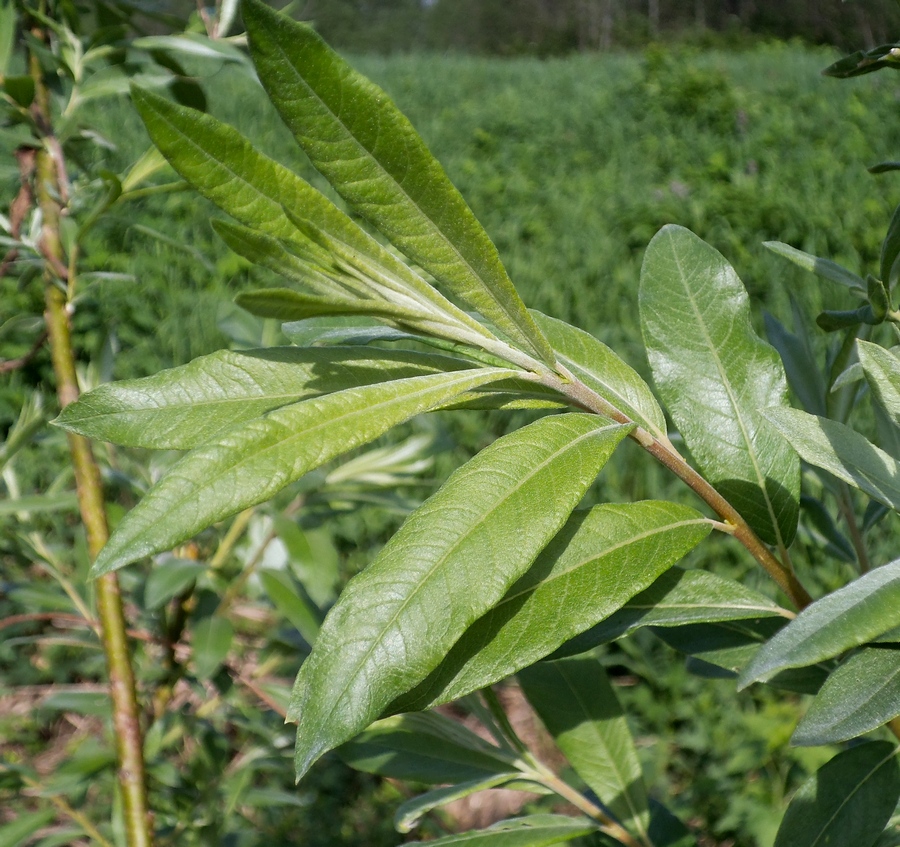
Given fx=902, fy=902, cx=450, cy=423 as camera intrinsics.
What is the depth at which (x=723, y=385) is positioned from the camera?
0.61 meters

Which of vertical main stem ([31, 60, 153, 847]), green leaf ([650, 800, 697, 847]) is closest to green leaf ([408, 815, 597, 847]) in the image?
green leaf ([650, 800, 697, 847])

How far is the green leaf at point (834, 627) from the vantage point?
14.9 inches

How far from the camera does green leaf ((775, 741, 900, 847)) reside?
560 millimetres

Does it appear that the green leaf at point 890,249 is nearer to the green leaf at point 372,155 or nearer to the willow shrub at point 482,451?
the willow shrub at point 482,451

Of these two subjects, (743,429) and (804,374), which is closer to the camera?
(743,429)

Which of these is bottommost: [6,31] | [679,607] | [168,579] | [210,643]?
[210,643]

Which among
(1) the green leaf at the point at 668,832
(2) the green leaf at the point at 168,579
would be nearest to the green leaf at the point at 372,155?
(1) the green leaf at the point at 668,832

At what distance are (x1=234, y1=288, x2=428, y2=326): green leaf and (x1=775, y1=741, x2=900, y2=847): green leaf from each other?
43cm

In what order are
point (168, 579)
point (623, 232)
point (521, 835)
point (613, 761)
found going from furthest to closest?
point (623, 232)
point (168, 579)
point (613, 761)
point (521, 835)

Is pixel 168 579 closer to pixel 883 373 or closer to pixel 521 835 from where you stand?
pixel 521 835

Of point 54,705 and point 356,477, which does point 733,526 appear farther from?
point 54,705

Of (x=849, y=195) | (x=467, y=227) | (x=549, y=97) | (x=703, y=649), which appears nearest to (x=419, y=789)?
(x=703, y=649)

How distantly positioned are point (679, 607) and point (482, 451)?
20 centimetres

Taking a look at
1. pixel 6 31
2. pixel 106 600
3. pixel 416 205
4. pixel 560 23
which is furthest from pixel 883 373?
pixel 560 23
